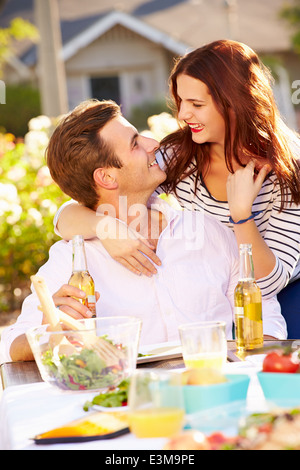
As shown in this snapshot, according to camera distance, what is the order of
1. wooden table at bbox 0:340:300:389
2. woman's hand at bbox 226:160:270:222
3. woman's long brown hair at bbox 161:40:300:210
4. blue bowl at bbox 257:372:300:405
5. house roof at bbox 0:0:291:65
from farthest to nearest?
house roof at bbox 0:0:291:65 → woman's long brown hair at bbox 161:40:300:210 → woman's hand at bbox 226:160:270:222 → wooden table at bbox 0:340:300:389 → blue bowl at bbox 257:372:300:405

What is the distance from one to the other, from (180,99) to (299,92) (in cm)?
2074

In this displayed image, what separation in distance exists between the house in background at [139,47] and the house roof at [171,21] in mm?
32

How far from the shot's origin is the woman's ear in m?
2.83

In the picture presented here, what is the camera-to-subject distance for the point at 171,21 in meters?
25.1

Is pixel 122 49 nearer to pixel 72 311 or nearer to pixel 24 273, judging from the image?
pixel 24 273

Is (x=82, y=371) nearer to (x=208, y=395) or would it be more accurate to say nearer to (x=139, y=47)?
(x=208, y=395)

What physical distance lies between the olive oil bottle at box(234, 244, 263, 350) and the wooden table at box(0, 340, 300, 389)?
0.04 m

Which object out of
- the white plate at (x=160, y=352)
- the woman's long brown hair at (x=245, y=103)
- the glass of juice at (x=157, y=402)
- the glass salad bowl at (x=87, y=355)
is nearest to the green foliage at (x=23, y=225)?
the woman's long brown hair at (x=245, y=103)

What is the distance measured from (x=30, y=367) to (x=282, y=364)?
2.98 feet

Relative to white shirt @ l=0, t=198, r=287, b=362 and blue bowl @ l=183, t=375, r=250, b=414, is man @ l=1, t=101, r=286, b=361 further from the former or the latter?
blue bowl @ l=183, t=375, r=250, b=414

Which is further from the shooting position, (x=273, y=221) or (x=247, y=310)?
(x=273, y=221)

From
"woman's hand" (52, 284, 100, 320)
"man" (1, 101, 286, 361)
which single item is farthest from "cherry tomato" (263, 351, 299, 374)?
"man" (1, 101, 286, 361)

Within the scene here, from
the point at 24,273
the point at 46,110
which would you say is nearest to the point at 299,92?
A: the point at 46,110

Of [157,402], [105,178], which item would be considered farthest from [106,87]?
[157,402]
